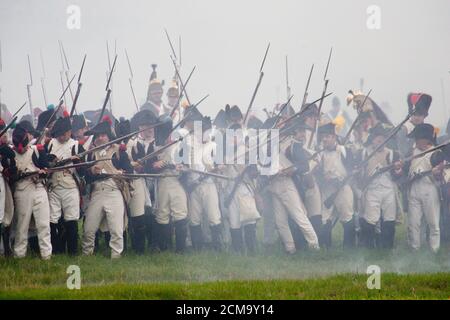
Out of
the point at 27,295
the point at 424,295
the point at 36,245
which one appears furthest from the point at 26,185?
the point at 424,295

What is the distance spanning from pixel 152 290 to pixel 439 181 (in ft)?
19.1

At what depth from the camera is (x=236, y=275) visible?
10.7m

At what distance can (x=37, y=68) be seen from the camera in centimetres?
1465

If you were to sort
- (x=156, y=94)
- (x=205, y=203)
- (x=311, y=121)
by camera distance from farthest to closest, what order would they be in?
(x=156, y=94), (x=311, y=121), (x=205, y=203)

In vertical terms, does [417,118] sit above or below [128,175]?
above

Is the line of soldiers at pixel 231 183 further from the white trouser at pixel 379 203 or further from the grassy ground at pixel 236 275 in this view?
the grassy ground at pixel 236 275

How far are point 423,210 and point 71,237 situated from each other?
5.18m

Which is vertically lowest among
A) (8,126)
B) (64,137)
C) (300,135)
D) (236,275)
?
(236,275)

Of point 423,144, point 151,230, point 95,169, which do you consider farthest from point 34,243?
point 423,144

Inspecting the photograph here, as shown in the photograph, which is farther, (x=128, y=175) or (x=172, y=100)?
(x=172, y=100)

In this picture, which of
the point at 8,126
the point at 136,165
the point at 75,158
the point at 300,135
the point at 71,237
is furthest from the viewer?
the point at 300,135

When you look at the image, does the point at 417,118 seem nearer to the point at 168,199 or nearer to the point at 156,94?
the point at 168,199

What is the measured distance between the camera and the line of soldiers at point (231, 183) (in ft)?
38.4
